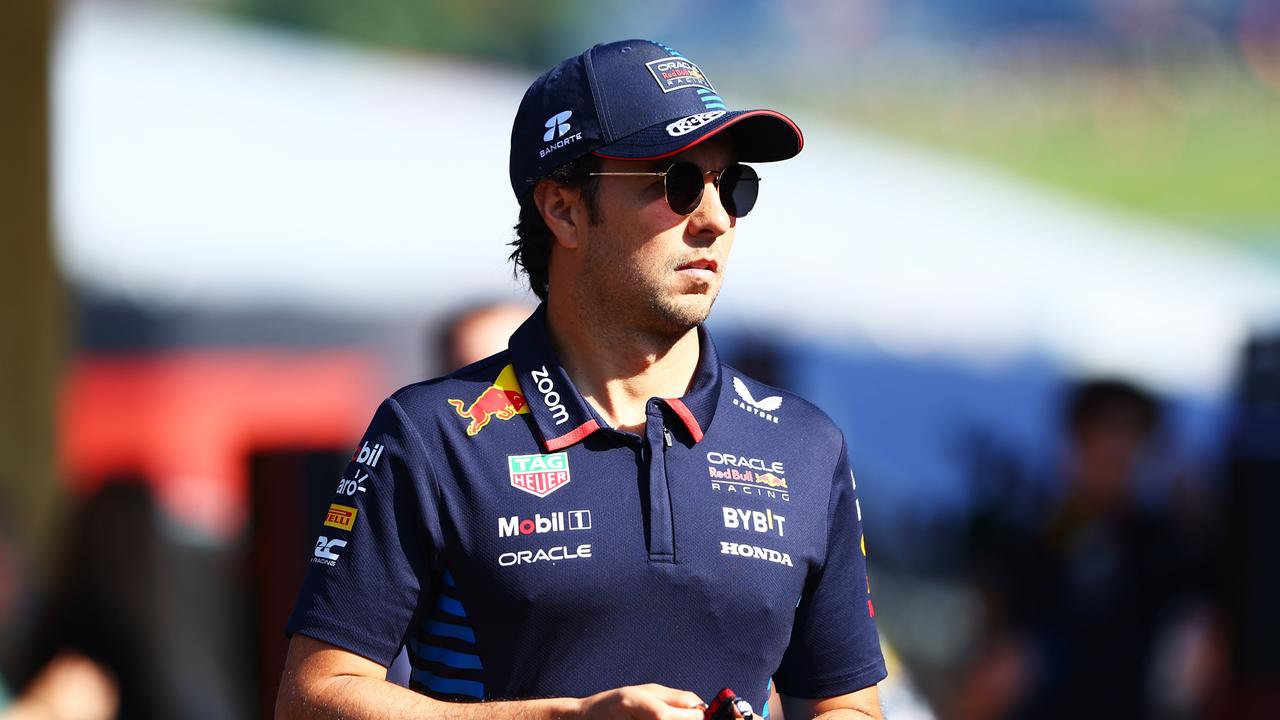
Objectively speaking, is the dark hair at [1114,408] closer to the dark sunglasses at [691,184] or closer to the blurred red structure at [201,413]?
the dark sunglasses at [691,184]

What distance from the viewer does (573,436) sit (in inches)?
92.4

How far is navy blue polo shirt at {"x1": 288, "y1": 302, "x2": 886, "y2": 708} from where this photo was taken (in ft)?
7.38

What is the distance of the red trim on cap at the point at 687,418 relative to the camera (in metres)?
2.39

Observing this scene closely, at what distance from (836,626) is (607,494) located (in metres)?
0.41

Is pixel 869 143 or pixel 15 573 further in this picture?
pixel 869 143

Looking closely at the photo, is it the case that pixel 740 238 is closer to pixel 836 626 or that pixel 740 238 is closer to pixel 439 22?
pixel 439 22

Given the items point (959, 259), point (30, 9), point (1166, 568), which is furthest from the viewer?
point (959, 259)

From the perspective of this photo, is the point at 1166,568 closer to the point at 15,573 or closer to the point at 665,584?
the point at 665,584

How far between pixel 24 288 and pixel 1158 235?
568cm

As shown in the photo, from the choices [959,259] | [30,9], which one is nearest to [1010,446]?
[959,259]

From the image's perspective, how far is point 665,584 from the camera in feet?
7.43

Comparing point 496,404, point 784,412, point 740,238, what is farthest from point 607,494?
point 740,238

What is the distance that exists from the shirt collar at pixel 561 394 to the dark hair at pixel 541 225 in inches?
4.1

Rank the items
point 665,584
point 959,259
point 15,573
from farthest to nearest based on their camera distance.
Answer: point 959,259, point 15,573, point 665,584
